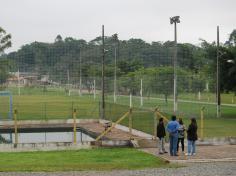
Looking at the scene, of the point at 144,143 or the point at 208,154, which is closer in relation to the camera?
the point at 208,154

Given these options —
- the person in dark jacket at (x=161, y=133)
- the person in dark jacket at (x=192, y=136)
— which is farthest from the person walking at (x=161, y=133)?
the person in dark jacket at (x=192, y=136)

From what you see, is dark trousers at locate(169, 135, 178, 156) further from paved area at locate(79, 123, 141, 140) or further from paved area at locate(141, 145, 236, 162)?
paved area at locate(79, 123, 141, 140)

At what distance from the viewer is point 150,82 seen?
5869 cm

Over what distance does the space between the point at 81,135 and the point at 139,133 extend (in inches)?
279

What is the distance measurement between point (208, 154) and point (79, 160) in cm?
526

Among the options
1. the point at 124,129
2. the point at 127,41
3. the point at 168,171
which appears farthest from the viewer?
the point at 127,41

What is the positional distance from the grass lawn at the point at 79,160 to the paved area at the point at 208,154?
682 millimetres

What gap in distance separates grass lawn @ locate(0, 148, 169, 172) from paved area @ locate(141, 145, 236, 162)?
682 mm

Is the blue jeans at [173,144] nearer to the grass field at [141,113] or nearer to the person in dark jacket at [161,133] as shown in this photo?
the person in dark jacket at [161,133]

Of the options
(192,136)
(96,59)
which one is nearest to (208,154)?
(192,136)

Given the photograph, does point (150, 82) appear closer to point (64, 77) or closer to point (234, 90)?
point (234, 90)

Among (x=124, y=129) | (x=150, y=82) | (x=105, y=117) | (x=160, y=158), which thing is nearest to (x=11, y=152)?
(x=160, y=158)

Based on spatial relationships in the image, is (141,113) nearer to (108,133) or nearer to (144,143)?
(108,133)

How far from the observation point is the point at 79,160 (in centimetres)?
2181
